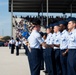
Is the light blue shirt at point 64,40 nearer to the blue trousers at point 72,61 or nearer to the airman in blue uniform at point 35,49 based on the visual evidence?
the airman in blue uniform at point 35,49

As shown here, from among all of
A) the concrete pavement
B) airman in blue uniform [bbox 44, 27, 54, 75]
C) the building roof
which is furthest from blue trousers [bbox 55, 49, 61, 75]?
the building roof

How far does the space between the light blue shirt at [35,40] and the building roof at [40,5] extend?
42.3 metres

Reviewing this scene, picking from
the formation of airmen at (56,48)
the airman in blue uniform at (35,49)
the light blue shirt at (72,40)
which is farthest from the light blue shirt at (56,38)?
the light blue shirt at (72,40)

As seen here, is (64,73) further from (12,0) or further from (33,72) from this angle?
(12,0)

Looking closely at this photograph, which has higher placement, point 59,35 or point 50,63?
point 59,35

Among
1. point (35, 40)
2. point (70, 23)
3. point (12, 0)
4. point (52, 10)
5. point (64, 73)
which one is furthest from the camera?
point (52, 10)

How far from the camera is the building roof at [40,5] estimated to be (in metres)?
52.3

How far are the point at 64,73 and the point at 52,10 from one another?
4897 cm

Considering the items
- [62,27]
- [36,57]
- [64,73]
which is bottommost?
[64,73]

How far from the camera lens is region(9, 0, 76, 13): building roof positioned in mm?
52316

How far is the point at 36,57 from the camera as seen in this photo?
29.2ft

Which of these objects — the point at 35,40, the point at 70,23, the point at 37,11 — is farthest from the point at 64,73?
the point at 37,11

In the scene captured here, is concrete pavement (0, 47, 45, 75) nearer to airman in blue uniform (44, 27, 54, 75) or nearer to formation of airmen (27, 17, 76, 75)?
airman in blue uniform (44, 27, 54, 75)

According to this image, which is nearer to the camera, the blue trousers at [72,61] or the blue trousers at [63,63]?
the blue trousers at [72,61]
